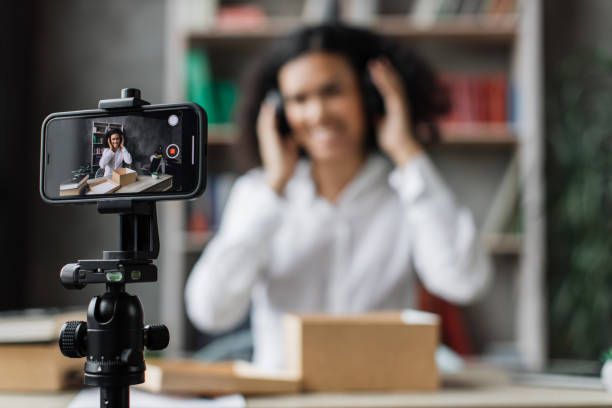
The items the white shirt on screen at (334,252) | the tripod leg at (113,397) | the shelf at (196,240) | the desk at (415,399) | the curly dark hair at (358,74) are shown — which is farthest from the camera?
the shelf at (196,240)

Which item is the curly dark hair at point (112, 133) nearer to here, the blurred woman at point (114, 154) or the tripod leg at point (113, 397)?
the blurred woman at point (114, 154)

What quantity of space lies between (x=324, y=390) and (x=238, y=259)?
0.56m

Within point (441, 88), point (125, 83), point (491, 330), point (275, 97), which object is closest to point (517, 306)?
point (491, 330)

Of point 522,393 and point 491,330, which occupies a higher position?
point 522,393

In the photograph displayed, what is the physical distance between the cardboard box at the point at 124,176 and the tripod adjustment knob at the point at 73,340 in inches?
6.3

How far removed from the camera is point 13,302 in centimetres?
265

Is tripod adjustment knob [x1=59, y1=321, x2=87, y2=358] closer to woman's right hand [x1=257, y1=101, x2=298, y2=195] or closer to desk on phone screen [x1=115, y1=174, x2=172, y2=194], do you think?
desk on phone screen [x1=115, y1=174, x2=172, y2=194]

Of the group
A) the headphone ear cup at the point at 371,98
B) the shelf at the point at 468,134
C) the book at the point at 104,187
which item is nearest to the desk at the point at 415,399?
the book at the point at 104,187

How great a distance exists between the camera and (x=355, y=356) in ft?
3.20

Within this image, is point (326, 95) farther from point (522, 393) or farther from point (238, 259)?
point (522, 393)

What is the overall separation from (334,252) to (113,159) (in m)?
1.05

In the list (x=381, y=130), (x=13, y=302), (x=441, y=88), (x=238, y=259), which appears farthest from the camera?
(x=13, y=302)

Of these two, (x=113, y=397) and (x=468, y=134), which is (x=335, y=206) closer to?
(x=468, y=134)

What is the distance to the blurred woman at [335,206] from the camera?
1512 mm
